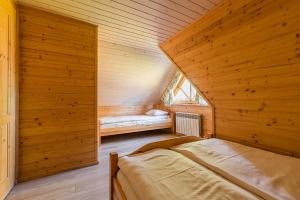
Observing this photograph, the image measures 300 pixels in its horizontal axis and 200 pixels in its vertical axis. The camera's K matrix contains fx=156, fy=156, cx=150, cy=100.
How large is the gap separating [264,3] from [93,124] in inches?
97.2

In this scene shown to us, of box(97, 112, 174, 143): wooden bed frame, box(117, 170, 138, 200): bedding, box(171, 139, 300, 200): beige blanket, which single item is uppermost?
box(171, 139, 300, 200): beige blanket

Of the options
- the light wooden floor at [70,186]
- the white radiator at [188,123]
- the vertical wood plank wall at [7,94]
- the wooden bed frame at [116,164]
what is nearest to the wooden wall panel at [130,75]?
the white radiator at [188,123]

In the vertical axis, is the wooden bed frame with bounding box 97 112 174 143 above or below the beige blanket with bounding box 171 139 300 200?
below

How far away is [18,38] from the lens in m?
A: 1.90

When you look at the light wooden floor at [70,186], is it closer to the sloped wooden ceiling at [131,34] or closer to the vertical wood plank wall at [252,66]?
the vertical wood plank wall at [252,66]

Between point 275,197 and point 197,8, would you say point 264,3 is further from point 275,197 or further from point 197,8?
point 275,197

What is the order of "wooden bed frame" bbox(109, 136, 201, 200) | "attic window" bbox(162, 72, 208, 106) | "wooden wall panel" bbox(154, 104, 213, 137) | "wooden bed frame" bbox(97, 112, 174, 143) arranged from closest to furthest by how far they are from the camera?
"wooden bed frame" bbox(109, 136, 201, 200) → "wooden wall panel" bbox(154, 104, 213, 137) → "wooden bed frame" bbox(97, 112, 174, 143) → "attic window" bbox(162, 72, 208, 106)

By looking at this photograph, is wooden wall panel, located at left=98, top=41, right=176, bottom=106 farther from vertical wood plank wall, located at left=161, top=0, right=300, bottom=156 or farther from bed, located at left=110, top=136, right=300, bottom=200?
bed, located at left=110, top=136, right=300, bottom=200

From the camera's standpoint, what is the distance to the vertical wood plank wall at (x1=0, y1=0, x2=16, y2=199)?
1.54 metres

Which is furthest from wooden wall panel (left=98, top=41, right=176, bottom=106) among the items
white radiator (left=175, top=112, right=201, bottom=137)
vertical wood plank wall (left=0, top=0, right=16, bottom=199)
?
vertical wood plank wall (left=0, top=0, right=16, bottom=199)

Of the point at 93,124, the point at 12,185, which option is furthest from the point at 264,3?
the point at 12,185

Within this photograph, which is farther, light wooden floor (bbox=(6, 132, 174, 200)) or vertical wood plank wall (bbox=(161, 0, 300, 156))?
light wooden floor (bbox=(6, 132, 174, 200))

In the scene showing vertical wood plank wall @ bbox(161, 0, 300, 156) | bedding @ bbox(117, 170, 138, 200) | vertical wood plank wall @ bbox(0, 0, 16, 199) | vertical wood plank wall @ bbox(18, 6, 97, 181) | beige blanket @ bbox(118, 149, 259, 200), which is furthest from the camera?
vertical wood plank wall @ bbox(18, 6, 97, 181)

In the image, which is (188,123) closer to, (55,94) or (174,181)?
(55,94)
